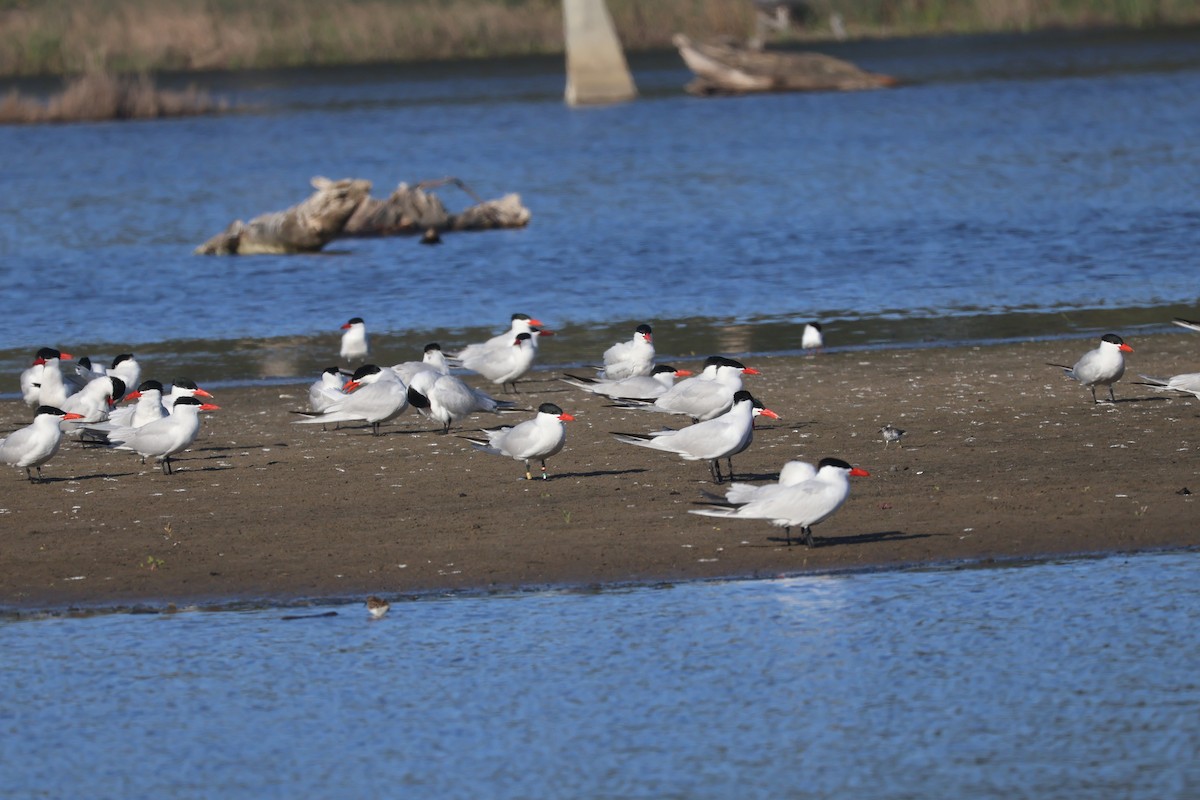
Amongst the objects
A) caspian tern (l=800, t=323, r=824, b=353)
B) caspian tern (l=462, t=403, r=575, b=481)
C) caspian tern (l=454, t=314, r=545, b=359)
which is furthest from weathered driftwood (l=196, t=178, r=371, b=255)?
caspian tern (l=462, t=403, r=575, b=481)

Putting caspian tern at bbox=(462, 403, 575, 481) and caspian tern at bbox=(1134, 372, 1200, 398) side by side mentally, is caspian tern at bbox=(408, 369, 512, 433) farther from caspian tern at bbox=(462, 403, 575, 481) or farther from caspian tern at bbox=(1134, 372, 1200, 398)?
caspian tern at bbox=(1134, 372, 1200, 398)

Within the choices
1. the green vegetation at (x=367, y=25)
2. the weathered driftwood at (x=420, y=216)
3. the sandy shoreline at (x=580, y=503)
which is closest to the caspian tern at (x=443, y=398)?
the sandy shoreline at (x=580, y=503)

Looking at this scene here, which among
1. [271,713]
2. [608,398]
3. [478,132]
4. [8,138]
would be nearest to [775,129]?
[478,132]

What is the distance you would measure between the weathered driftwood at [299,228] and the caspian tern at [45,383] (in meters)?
12.7

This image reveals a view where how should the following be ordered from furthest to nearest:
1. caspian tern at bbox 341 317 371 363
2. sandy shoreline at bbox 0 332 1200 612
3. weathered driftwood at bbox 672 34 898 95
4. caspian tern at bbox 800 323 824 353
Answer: weathered driftwood at bbox 672 34 898 95
caspian tern at bbox 800 323 824 353
caspian tern at bbox 341 317 371 363
sandy shoreline at bbox 0 332 1200 612

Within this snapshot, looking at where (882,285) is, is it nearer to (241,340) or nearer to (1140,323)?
(1140,323)

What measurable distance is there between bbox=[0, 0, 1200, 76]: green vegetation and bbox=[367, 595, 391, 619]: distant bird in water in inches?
2321

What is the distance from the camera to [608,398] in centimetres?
1530

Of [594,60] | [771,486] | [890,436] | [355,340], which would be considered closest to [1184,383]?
[890,436]

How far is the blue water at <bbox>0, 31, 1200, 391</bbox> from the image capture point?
21.4 metres

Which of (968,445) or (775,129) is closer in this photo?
(968,445)

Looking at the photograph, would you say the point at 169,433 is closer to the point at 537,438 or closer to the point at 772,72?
the point at 537,438

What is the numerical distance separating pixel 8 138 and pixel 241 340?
37.1 m

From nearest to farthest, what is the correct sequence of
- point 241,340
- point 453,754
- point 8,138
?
point 453,754 → point 241,340 → point 8,138
